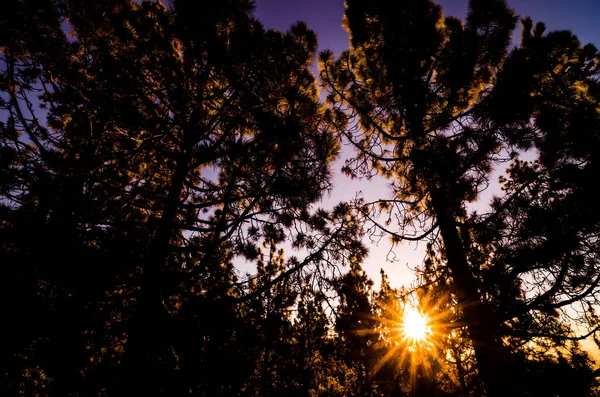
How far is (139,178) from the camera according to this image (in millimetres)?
5234

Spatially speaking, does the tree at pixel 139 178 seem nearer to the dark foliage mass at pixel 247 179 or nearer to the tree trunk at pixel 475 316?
the dark foliage mass at pixel 247 179

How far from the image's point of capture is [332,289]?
4.46m

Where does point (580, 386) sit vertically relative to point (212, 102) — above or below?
below

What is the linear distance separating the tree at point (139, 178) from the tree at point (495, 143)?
5.16 feet

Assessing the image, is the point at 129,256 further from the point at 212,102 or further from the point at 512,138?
the point at 512,138

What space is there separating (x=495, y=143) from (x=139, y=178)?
21.0ft

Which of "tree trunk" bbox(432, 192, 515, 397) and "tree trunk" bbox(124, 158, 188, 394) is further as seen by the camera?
"tree trunk" bbox(432, 192, 515, 397)

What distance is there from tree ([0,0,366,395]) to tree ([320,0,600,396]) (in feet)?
5.16

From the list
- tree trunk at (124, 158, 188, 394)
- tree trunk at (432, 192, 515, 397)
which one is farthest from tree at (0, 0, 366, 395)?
tree trunk at (432, 192, 515, 397)

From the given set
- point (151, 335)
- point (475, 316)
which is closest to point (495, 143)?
point (475, 316)

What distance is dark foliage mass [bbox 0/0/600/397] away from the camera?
3127 millimetres

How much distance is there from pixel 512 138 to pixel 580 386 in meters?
4.39

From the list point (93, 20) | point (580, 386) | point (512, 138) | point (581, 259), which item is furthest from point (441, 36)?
point (580, 386)

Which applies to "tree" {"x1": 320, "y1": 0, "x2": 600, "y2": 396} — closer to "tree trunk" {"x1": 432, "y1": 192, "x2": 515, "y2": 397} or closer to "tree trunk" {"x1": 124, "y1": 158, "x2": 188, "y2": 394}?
"tree trunk" {"x1": 432, "y1": 192, "x2": 515, "y2": 397}
